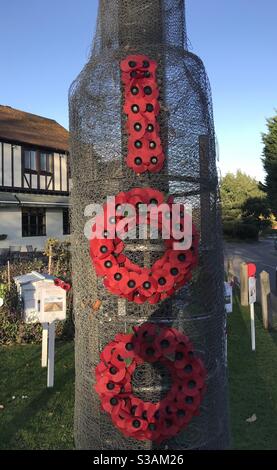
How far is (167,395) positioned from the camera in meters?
3.35

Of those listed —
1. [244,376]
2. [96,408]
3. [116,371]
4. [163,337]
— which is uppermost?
[163,337]

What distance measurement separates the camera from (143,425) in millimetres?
3238

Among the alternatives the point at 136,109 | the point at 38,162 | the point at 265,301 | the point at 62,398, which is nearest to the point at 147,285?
the point at 136,109

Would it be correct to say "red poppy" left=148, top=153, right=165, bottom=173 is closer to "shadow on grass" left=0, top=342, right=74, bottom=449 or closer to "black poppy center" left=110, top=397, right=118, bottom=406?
"black poppy center" left=110, top=397, right=118, bottom=406

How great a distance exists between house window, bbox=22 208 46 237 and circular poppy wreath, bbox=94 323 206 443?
2037cm

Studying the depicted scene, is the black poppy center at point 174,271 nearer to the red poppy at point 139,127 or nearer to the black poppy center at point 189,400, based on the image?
the black poppy center at point 189,400

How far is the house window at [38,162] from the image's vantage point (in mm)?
22844

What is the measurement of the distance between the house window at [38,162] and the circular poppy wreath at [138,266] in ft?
66.4

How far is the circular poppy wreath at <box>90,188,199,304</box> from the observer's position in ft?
10.8

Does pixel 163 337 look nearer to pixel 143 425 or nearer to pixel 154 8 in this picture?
pixel 143 425

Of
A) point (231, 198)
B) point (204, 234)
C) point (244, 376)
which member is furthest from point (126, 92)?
point (231, 198)

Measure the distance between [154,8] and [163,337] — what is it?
2636 mm
